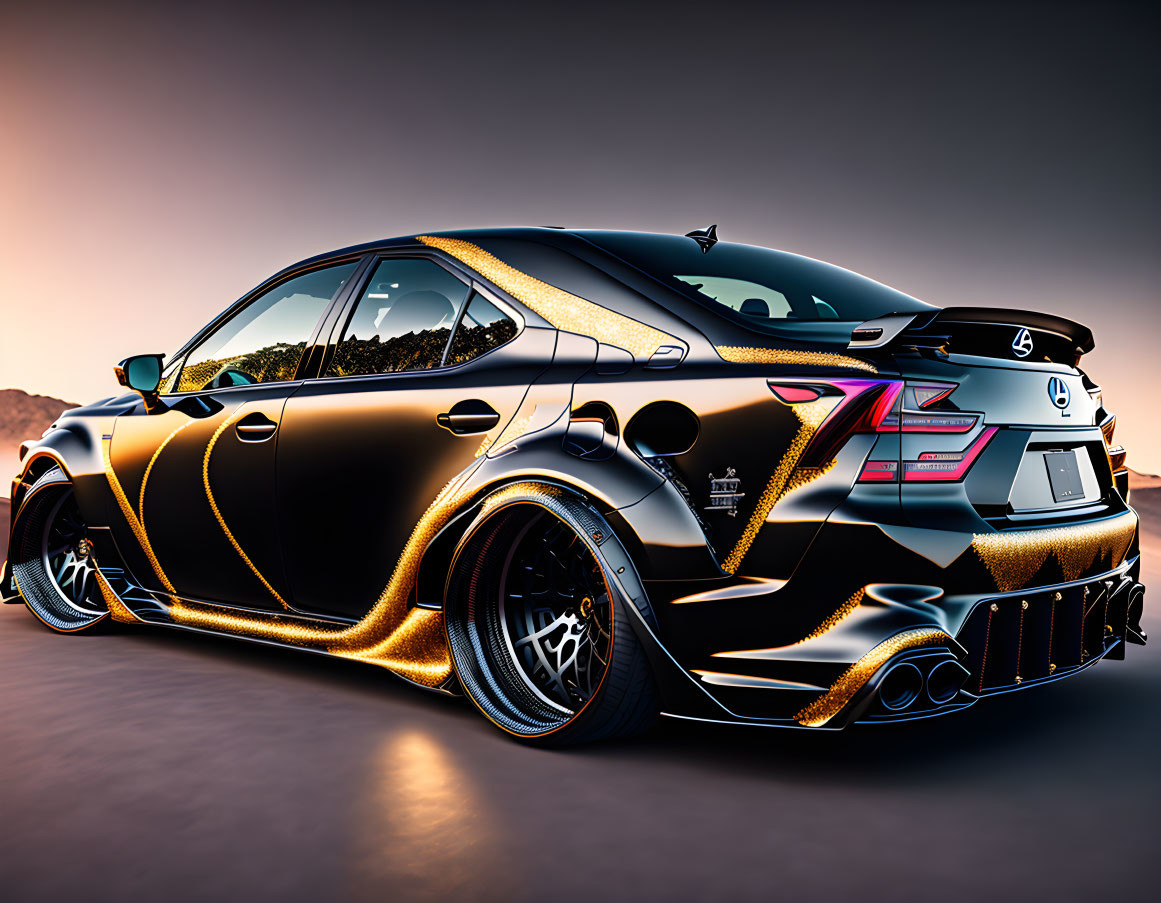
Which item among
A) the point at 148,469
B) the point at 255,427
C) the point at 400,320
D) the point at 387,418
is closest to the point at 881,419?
the point at 387,418

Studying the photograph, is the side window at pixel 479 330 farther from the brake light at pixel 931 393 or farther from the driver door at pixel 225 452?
the brake light at pixel 931 393

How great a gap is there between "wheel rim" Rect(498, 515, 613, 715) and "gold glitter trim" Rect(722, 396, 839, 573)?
574 mm

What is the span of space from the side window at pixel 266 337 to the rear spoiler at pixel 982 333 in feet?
6.97

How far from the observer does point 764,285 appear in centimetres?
364

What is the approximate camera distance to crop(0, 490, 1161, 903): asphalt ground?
2375 mm

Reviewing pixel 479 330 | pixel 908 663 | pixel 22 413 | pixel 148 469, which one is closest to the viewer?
pixel 908 663

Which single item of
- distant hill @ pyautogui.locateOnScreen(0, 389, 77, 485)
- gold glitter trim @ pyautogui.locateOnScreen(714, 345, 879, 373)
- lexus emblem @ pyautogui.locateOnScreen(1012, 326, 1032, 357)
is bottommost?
distant hill @ pyautogui.locateOnScreen(0, 389, 77, 485)

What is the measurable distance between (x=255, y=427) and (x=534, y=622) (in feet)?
4.72

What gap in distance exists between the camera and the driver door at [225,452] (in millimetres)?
4125

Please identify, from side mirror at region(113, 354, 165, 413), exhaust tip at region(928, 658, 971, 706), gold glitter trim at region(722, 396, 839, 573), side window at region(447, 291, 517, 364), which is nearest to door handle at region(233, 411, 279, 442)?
side mirror at region(113, 354, 165, 413)

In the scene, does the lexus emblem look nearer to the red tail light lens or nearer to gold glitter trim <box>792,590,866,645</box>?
the red tail light lens

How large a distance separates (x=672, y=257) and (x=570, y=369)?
0.58m

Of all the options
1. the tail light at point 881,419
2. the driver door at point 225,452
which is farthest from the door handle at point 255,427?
the tail light at point 881,419

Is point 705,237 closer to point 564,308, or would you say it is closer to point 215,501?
point 564,308
